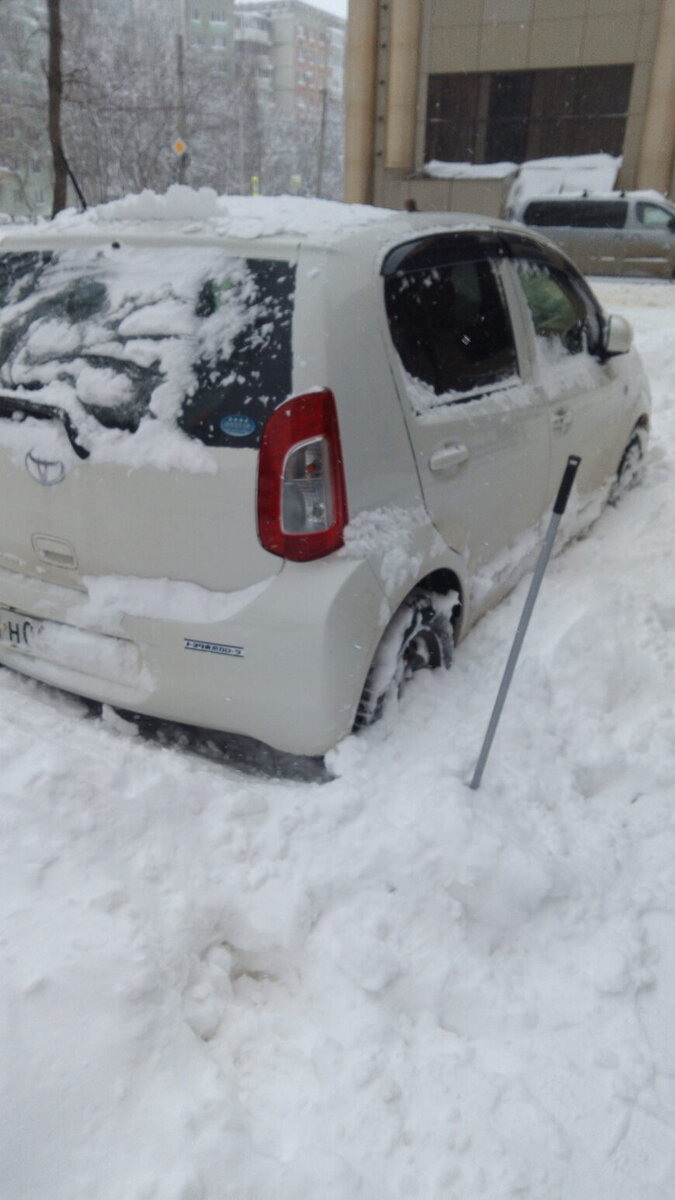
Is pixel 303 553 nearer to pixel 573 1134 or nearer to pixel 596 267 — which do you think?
pixel 573 1134

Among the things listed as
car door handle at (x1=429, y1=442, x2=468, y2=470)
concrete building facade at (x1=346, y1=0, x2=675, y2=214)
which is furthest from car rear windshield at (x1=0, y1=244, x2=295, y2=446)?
concrete building facade at (x1=346, y1=0, x2=675, y2=214)

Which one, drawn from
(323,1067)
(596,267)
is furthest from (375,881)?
(596,267)

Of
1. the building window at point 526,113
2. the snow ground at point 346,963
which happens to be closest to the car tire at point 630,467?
the snow ground at point 346,963

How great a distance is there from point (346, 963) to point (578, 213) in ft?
62.9

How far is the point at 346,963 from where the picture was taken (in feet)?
7.17

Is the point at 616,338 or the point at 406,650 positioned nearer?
the point at 406,650

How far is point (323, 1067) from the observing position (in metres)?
1.97

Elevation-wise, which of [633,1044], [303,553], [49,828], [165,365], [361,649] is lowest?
[633,1044]

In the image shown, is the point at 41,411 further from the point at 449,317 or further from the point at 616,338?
the point at 616,338

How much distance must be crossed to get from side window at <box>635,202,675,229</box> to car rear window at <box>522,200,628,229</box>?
0.31m

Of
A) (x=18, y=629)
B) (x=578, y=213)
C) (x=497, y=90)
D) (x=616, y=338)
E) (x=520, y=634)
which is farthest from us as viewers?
(x=497, y=90)

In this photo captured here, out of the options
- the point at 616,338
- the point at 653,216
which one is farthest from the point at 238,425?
the point at 653,216

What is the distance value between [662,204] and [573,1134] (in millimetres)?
19220

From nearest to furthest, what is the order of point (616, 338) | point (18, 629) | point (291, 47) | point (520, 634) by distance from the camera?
point (520, 634)
point (18, 629)
point (616, 338)
point (291, 47)
